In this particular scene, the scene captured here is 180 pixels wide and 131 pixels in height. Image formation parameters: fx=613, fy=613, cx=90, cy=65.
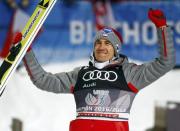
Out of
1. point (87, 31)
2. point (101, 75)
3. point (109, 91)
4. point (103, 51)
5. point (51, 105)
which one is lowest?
point (51, 105)

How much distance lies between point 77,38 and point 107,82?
14.5 feet

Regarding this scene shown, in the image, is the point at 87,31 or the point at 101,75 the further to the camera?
the point at 87,31

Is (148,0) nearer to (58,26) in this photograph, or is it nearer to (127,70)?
(58,26)

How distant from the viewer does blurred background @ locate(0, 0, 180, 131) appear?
810cm

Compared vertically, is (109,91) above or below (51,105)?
above

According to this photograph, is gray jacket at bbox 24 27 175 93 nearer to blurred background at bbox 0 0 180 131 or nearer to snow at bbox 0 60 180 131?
snow at bbox 0 60 180 131

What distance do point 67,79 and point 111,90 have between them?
1.15 feet

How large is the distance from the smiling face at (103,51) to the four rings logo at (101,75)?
0.09 metres

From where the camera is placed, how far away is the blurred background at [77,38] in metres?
8.10

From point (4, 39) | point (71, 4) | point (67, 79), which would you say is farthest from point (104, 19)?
point (67, 79)

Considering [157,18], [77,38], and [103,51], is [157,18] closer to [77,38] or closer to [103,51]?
[103,51]

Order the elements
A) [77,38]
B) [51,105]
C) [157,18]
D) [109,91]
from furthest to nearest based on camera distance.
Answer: [77,38] → [51,105] → [109,91] → [157,18]

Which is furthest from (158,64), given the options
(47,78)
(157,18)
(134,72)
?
(47,78)

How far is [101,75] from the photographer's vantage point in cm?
421
